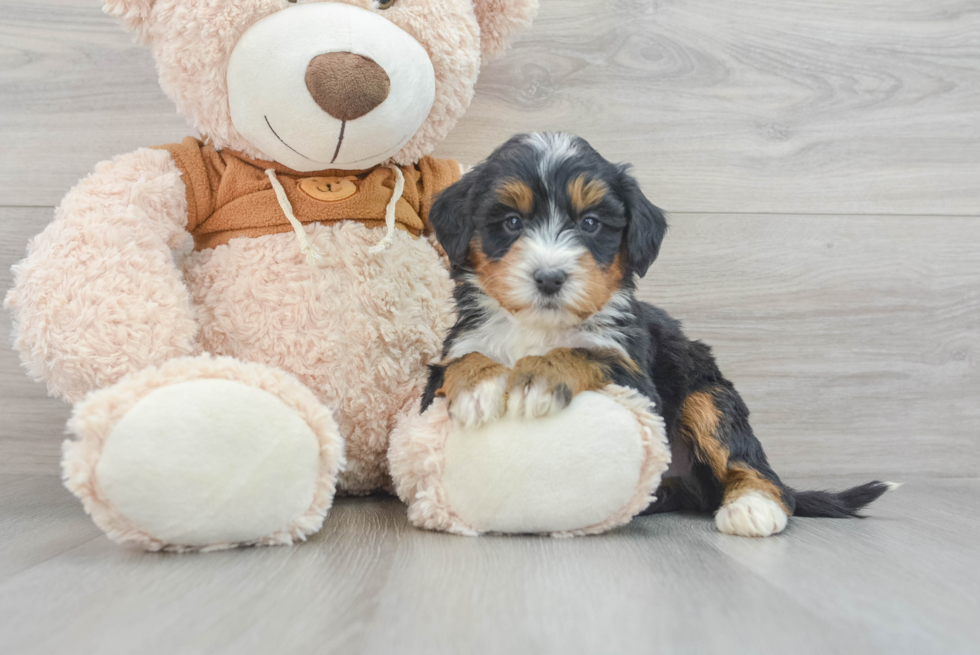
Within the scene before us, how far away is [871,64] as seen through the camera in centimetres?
246

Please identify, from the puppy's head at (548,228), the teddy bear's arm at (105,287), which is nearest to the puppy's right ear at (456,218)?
the puppy's head at (548,228)

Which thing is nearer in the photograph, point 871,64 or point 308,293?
point 308,293

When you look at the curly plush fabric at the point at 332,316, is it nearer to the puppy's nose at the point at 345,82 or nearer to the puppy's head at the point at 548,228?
the puppy's head at the point at 548,228

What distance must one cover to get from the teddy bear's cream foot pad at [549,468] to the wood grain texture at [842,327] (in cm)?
103

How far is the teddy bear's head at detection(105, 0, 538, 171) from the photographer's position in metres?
1.58

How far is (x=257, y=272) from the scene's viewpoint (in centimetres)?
178

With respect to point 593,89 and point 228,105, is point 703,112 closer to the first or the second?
point 593,89

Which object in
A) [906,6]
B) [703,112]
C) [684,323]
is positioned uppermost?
[906,6]

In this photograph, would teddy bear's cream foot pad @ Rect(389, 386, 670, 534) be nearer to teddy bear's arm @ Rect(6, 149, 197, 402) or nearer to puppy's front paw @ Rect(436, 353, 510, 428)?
puppy's front paw @ Rect(436, 353, 510, 428)

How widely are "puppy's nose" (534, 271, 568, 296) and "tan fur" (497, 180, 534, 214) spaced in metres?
0.17

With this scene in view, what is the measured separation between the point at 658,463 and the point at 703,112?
4.51 feet

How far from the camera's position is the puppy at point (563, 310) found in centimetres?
149

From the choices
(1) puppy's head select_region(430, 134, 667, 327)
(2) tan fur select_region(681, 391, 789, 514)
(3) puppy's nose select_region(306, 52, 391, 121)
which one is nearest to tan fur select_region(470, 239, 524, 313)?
(1) puppy's head select_region(430, 134, 667, 327)

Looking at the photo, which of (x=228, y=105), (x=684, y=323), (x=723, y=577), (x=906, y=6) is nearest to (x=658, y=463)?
(x=723, y=577)
